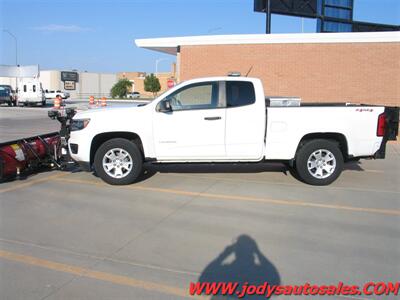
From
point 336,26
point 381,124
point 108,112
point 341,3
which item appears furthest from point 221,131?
point 341,3

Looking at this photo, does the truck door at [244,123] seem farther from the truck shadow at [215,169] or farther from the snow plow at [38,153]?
the snow plow at [38,153]

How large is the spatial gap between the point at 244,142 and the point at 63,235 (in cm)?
355

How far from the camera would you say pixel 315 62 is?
59.3 feet

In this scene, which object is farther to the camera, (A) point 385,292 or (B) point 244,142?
(B) point 244,142

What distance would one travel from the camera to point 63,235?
5047mm

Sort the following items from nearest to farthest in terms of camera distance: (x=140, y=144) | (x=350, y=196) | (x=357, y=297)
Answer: (x=357, y=297) < (x=350, y=196) < (x=140, y=144)

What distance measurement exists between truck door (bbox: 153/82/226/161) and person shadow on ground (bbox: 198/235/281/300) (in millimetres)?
2865

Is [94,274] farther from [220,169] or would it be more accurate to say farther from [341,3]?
[341,3]

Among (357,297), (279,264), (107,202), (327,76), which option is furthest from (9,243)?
(327,76)

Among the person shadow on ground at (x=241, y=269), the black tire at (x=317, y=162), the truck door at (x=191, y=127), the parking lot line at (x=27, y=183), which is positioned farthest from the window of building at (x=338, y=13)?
the person shadow on ground at (x=241, y=269)

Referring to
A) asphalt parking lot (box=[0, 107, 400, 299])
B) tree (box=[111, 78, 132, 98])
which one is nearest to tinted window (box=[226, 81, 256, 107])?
asphalt parking lot (box=[0, 107, 400, 299])

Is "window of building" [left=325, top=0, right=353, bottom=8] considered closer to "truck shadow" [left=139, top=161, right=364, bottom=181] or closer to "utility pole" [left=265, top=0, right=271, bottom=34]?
"utility pole" [left=265, top=0, right=271, bottom=34]

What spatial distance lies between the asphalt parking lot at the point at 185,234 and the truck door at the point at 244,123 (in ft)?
2.13

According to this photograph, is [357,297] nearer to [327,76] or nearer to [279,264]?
[279,264]
